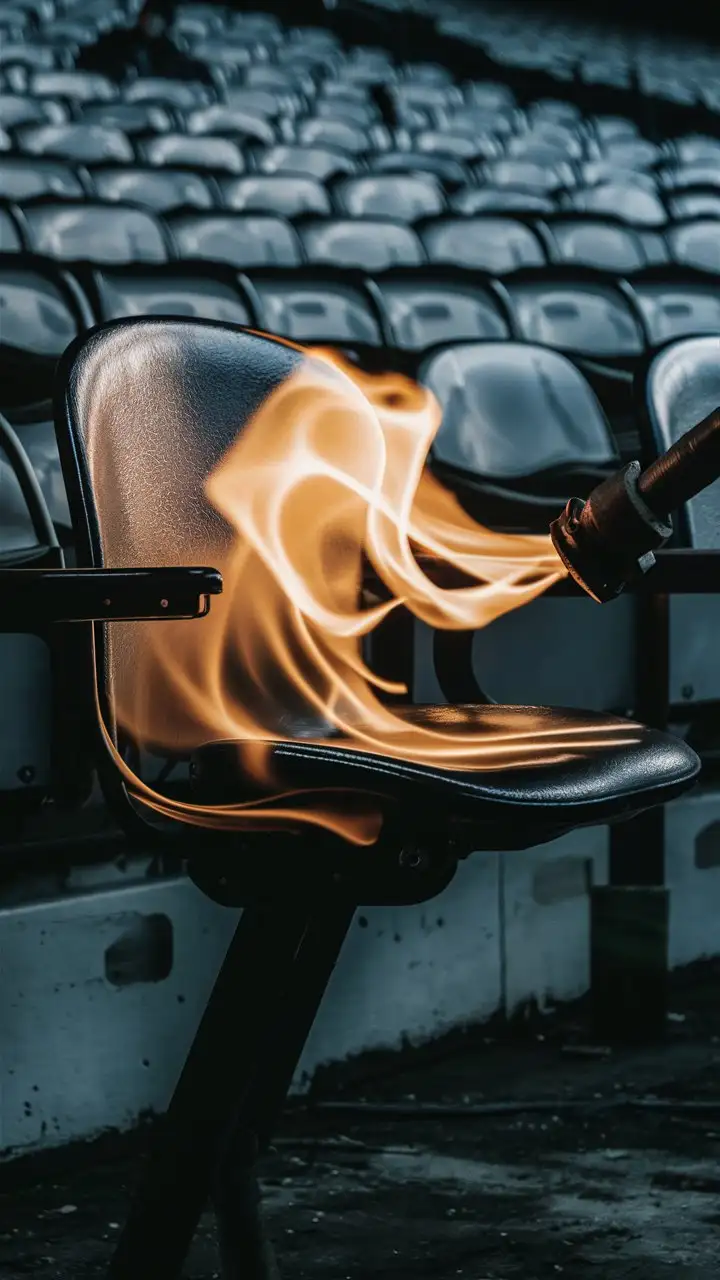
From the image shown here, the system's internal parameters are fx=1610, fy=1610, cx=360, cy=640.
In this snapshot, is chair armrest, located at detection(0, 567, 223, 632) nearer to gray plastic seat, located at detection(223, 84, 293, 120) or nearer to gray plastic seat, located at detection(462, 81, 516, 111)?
gray plastic seat, located at detection(223, 84, 293, 120)

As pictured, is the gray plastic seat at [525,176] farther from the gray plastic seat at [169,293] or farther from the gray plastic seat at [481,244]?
the gray plastic seat at [169,293]

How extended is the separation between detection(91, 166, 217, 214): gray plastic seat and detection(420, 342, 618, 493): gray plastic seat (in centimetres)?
192

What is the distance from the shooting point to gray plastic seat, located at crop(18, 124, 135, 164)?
14.8ft

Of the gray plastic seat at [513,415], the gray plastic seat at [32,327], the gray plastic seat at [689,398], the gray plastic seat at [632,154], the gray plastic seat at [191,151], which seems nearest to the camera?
the gray plastic seat at [689,398]

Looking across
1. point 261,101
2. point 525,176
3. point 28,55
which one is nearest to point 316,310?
point 525,176

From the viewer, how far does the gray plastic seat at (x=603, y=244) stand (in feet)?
11.9

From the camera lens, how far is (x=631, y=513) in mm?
803

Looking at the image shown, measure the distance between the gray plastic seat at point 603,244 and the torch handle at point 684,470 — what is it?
2869 mm

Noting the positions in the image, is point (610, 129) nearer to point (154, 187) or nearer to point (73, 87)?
point (73, 87)

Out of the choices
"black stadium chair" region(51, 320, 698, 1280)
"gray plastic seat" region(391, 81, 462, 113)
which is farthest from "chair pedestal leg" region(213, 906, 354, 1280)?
"gray plastic seat" region(391, 81, 462, 113)

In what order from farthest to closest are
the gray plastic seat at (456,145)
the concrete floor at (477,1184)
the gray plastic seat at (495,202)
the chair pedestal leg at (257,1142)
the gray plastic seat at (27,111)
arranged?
the gray plastic seat at (456,145) → the gray plastic seat at (27,111) → the gray plastic seat at (495,202) → the concrete floor at (477,1184) → the chair pedestal leg at (257,1142)

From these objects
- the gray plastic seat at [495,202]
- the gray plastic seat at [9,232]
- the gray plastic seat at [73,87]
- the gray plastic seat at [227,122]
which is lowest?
the gray plastic seat at [9,232]

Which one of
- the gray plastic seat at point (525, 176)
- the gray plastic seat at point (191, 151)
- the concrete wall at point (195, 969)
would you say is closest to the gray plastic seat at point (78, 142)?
the gray plastic seat at point (191, 151)

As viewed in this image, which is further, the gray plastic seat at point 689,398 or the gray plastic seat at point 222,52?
the gray plastic seat at point 222,52
